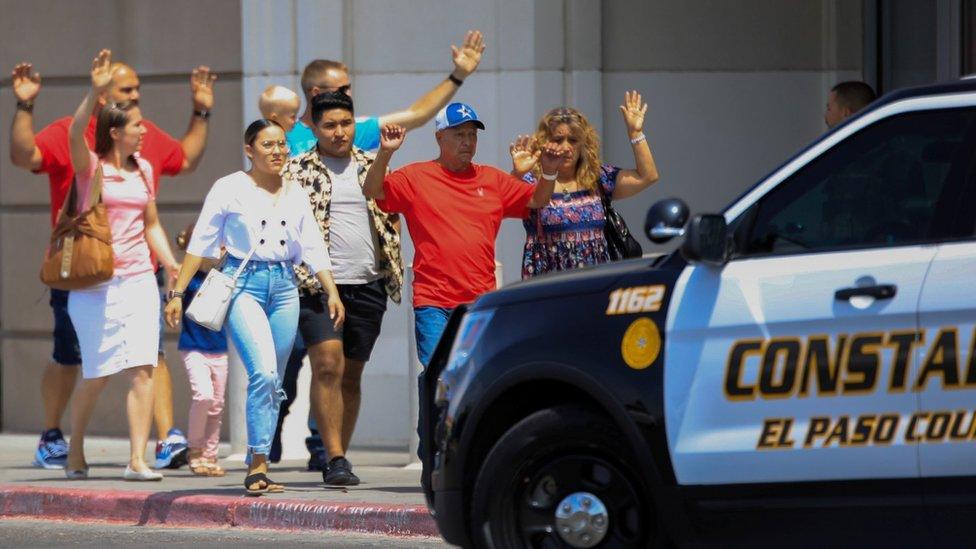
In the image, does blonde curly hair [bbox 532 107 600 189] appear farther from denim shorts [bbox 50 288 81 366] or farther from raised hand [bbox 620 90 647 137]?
denim shorts [bbox 50 288 81 366]

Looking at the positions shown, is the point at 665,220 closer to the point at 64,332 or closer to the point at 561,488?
the point at 561,488

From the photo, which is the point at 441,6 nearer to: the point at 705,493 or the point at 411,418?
the point at 411,418

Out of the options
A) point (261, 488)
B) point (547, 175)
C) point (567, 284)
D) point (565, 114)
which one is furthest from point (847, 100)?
point (261, 488)

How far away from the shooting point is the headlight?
21.6 feet

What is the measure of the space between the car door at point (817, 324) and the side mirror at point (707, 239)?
0.05m

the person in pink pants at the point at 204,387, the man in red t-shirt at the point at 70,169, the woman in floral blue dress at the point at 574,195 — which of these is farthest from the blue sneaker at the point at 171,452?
the woman in floral blue dress at the point at 574,195

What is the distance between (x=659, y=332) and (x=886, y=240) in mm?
780

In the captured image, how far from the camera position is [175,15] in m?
12.7

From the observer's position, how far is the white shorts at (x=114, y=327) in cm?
977

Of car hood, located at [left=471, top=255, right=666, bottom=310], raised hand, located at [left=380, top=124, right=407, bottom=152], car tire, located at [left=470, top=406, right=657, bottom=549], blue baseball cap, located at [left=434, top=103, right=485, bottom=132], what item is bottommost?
car tire, located at [left=470, top=406, right=657, bottom=549]

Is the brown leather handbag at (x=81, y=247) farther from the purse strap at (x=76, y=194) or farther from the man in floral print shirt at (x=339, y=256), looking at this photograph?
the man in floral print shirt at (x=339, y=256)

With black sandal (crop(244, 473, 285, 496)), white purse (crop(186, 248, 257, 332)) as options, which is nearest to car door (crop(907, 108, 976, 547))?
white purse (crop(186, 248, 257, 332))

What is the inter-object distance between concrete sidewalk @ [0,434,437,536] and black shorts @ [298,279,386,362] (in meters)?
0.73

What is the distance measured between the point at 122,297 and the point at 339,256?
125cm
